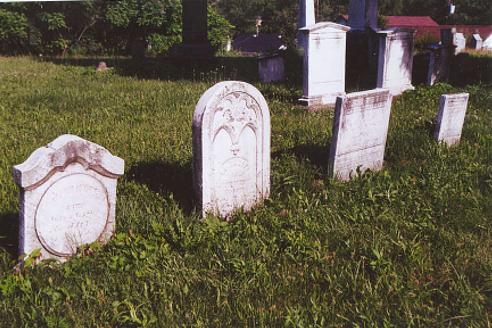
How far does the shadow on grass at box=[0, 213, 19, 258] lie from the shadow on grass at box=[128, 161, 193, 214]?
123 cm

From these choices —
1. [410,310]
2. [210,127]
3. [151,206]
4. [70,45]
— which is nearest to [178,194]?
[151,206]

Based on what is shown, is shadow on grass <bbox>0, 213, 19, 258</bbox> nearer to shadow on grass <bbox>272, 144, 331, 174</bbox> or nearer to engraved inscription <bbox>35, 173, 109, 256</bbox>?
engraved inscription <bbox>35, 173, 109, 256</bbox>

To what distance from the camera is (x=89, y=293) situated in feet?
9.99

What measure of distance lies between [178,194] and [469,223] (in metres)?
2.57

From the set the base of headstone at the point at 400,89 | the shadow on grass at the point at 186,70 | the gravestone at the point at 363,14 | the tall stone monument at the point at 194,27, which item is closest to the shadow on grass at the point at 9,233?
the base of headstone at the point at 400,89

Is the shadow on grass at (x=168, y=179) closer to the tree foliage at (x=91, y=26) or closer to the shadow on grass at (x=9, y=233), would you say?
the shadow on grass at (x=9, y=233)

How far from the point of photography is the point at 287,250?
356cm

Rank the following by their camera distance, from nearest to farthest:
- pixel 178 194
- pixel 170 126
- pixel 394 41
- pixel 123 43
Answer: pixel 178 194 < pixel 170 126 < pixel 394 41 < pixel 123 43

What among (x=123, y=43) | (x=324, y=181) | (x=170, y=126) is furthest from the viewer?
(x=123, y=43)

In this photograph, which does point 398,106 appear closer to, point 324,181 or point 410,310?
Answer: point 324,181

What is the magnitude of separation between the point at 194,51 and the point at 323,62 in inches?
242

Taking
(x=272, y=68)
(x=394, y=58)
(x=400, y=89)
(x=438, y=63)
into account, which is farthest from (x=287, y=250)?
(x=438, y=63)

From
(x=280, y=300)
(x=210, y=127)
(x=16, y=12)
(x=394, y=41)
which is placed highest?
(x=16, y=12)

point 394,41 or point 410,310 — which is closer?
point 410,310
